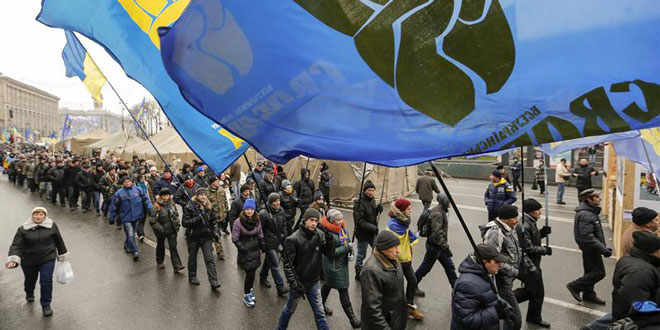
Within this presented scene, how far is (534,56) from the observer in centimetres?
180

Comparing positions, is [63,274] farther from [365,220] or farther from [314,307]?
[365,220]

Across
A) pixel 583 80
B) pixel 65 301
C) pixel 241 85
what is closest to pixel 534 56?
pixel 583 80

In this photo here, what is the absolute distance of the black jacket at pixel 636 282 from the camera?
3268 mm

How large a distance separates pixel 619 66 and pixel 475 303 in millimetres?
2188

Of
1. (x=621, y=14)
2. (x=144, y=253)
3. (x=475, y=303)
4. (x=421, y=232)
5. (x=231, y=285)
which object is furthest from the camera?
(x=144, y=253)

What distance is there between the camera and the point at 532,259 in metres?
5.06

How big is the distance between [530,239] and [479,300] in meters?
2.25

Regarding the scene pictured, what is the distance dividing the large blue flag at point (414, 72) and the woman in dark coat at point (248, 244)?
3.40 metres

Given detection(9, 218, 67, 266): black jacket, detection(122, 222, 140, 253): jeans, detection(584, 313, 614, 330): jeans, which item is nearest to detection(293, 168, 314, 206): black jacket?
detection(122, 222, 140, 253): jeans

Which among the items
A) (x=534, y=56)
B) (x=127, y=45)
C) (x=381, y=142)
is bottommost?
(x=381, y=142)

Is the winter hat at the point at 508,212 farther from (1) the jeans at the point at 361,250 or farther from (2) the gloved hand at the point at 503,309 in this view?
(1) the jeans at the point at 361,250

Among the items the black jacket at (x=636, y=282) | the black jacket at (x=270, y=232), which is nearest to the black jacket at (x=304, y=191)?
the black jacket at (x=270, y=232)

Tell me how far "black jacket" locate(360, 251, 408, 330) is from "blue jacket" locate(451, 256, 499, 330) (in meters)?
0.50

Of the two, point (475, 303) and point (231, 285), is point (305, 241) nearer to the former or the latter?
point (475, 303)
